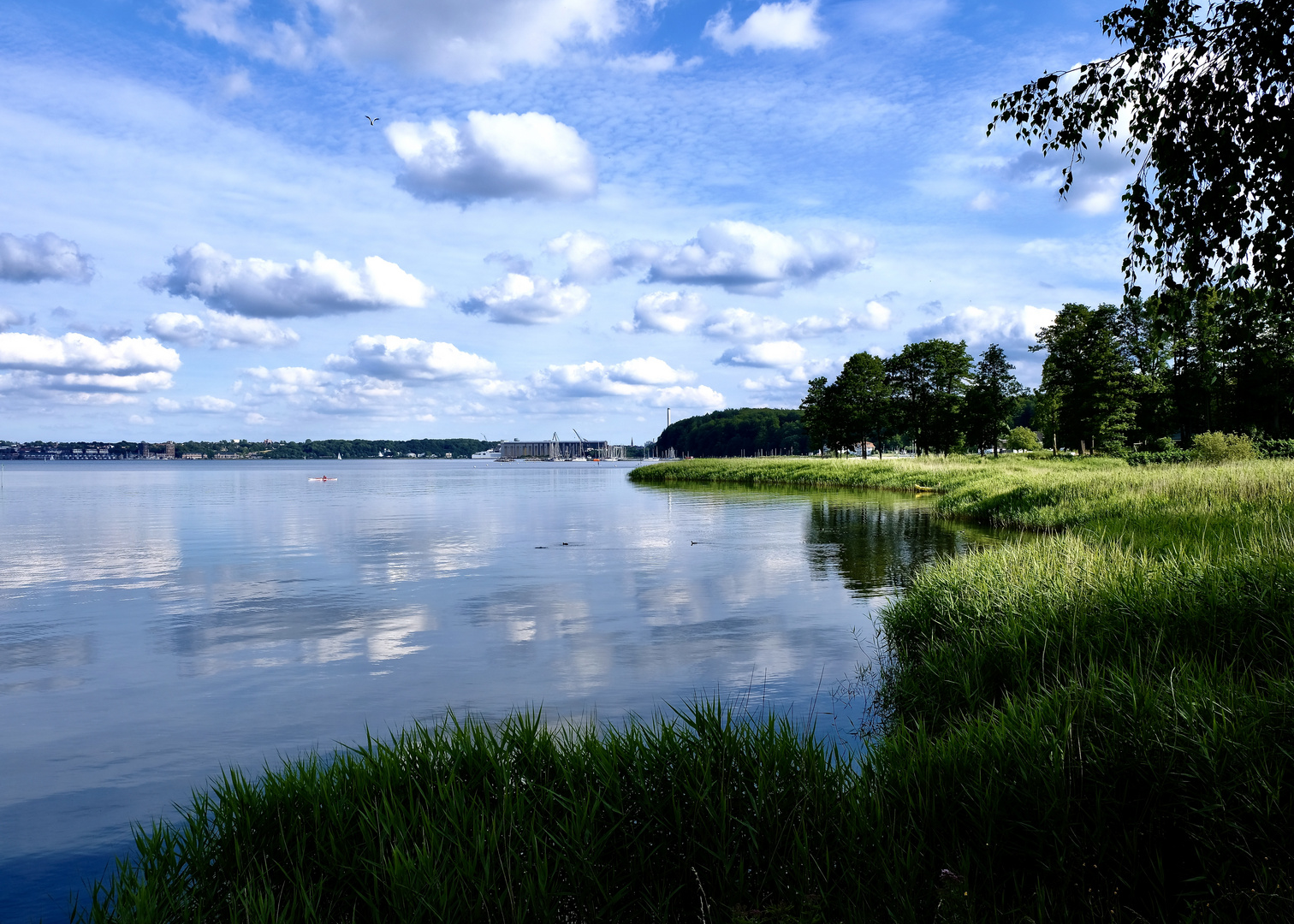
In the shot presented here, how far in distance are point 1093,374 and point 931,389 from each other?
22015 millimetres

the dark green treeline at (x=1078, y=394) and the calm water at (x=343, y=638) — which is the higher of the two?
the dark green treeline at (x=1078, y=394)

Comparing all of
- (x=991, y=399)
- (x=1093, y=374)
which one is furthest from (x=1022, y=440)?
(x=1093, y=374)

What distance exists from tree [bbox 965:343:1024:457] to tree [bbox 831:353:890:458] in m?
9.93

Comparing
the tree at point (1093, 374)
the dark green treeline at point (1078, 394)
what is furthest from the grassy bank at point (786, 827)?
the tree at point (1093, 374)

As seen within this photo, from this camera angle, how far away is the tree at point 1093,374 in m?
75.6

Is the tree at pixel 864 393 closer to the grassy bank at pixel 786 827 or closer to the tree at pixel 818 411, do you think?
the tree at pixel 818 411

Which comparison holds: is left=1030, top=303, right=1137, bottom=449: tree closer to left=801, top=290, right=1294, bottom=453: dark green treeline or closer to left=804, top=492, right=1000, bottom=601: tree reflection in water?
left=801, top=290, right=1294, bottom=453: dark green treeline

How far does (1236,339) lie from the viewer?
10617mm

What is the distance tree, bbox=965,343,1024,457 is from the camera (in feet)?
316

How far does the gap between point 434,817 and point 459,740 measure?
39.2 inches

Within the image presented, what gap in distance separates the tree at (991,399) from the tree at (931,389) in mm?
2122

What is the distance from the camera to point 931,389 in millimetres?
96688

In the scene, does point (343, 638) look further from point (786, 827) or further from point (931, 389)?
point (931, 389)

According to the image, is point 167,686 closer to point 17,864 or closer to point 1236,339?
point 17,864
